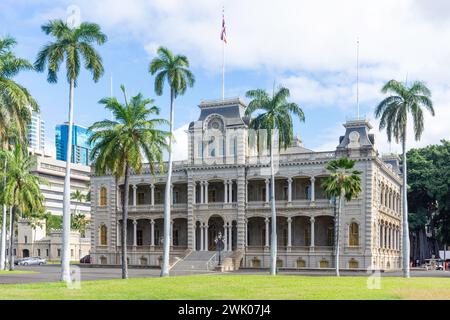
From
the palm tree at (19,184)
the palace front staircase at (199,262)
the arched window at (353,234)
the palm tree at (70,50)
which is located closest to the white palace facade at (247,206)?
the arched window at (353,234)

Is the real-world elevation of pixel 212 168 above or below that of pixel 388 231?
above

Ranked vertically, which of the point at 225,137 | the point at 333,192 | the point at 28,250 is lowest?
the point at 28,250

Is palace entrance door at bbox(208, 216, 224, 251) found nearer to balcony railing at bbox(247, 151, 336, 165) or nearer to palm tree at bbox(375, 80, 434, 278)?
balcony railing at bbox(247, 151, 336, 165)

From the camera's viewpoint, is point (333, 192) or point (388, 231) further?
point (388, 231)

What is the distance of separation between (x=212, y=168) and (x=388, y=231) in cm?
2041

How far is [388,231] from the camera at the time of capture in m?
74.1

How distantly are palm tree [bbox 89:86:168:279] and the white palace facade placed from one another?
1902 cm

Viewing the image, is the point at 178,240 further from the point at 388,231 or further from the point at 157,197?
the point at 388,231

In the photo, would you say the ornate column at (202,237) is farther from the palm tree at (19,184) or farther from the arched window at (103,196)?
the palm tree at (19,184)

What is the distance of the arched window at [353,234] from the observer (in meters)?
65.5

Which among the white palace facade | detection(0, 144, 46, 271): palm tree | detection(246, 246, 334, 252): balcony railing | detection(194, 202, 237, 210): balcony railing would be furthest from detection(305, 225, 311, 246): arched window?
detection(0, 144, 46, 271): palm tree

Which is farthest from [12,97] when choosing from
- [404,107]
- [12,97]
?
[404,107]

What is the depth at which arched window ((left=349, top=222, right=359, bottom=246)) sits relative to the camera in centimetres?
6550
